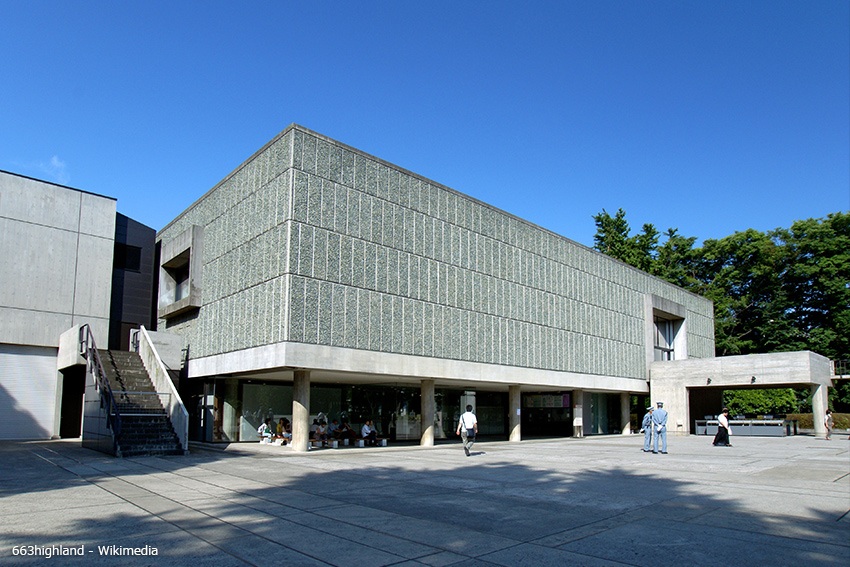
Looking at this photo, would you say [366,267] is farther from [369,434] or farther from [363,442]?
[363,442]

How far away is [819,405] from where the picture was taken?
35750mm

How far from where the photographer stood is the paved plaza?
7.14 metres

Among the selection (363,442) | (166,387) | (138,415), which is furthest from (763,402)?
(138,415)

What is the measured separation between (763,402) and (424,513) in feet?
171

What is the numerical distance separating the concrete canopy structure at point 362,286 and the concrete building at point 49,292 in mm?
2841

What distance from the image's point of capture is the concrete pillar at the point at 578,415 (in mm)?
37031

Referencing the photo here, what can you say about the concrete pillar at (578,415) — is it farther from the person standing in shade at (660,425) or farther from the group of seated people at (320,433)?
the person standing in shade at (660,425)

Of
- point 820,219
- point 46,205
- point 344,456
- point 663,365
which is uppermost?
point 820,219

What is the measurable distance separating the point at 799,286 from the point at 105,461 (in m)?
59.4

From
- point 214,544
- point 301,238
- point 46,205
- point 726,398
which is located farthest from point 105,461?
point 726,398

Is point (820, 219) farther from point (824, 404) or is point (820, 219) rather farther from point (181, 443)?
point (181, 443)

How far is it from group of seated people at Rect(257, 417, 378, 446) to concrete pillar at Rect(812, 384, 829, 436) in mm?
24737

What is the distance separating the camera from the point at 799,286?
58.5 m

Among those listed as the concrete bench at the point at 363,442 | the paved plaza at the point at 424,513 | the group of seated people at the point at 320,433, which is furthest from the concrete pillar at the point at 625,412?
the paved plaza at the point at 424,513
